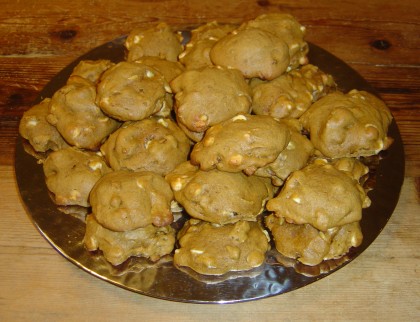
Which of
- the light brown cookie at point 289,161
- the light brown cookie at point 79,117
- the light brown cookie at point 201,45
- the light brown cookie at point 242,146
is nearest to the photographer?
the light brown cookie at point 242,146

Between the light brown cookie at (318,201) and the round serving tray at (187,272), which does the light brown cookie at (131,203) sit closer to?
the round serving tray at (187,272)

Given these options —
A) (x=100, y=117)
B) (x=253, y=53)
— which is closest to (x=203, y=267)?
(x=100, y=117)

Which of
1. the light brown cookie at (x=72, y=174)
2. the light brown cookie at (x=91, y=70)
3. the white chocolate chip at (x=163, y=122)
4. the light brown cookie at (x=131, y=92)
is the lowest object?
the light brown cookie at (x=72, y=174)

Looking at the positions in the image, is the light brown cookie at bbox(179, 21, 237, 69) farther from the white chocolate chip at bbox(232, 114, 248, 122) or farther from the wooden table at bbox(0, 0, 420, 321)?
the wooden table at bbox(0, 0, 420, 321)

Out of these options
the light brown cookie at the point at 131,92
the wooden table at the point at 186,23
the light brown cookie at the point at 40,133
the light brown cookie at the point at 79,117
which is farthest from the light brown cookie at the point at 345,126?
the light brown cookie at the point at 40,133

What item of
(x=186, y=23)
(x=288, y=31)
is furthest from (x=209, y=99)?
(x=186, y=23)

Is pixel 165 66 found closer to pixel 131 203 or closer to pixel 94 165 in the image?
pixel 94 165

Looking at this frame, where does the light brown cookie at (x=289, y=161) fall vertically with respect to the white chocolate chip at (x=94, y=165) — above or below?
above

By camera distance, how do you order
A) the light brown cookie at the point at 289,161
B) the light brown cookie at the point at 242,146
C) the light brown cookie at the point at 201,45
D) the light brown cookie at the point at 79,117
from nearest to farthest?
the light brown cookie at the point at 242,146 < the light brown cookie at the point at 289,161 < the light brown cookie at the point at 79,117 < the light brown cookie at the point at 201,45

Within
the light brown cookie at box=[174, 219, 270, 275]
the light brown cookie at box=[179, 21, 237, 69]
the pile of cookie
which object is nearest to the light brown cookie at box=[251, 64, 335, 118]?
the pile of cookie
